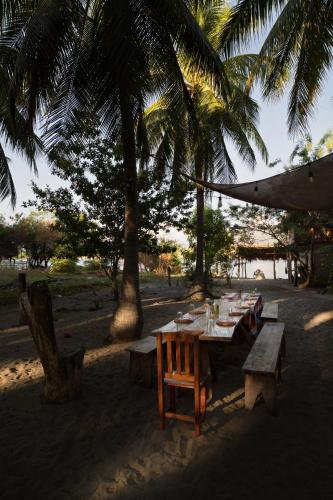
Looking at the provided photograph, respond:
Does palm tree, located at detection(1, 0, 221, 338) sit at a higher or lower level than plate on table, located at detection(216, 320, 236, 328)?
higher

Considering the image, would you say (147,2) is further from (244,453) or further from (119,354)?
(244,453)

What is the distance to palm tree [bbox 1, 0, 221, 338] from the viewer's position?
4441 millimetres

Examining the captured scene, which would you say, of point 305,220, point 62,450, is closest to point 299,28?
point 62,450

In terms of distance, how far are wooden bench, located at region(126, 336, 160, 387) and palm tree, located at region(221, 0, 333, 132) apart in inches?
204

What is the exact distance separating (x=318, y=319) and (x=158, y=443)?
6.13m

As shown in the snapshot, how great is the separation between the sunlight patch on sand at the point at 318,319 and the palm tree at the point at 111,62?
12.8 ft

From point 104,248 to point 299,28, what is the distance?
6.22 m

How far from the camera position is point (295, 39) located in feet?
19.1

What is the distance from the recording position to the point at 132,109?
5.44 metres

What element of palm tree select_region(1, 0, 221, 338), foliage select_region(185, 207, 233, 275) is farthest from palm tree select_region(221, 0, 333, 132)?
foliage select_region(185, 207, 233, 275)

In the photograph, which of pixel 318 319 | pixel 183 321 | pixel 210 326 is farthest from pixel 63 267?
pixel 210 326

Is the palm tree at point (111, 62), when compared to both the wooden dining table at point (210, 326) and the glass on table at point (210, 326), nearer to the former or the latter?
the wooden dining table at point (210, 326)

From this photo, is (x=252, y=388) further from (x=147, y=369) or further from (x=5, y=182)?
(x=5, y=182)

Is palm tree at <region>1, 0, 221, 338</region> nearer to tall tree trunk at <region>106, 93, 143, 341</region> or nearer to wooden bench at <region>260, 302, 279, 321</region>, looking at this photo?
tall tree trunk at <region>106, 93, 143, 341</region>
